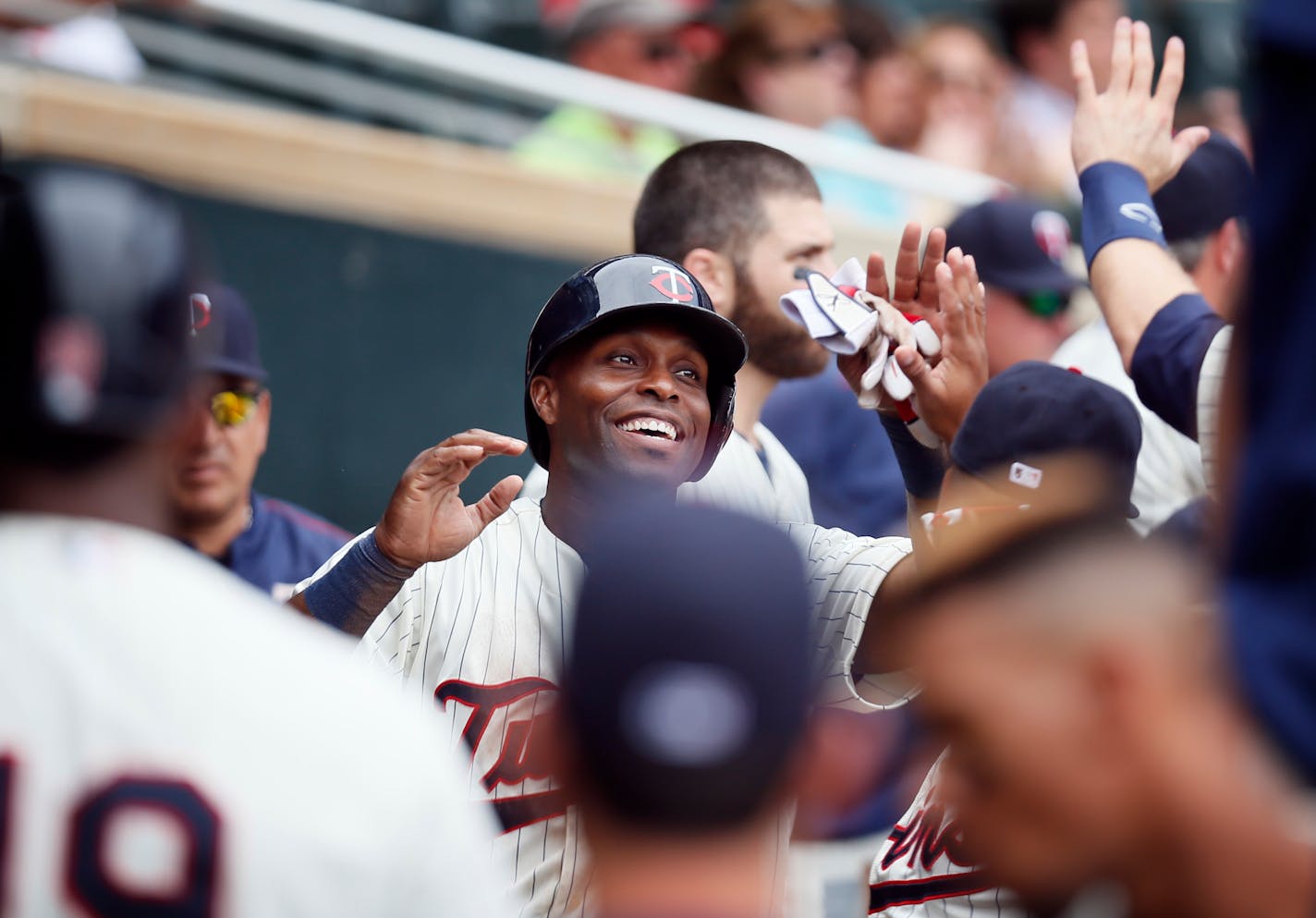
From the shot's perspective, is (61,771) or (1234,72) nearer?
(61,771)

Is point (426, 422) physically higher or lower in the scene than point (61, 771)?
higher

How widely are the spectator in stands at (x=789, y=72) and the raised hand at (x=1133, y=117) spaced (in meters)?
3.35

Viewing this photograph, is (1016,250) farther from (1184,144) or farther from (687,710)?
(687,710)

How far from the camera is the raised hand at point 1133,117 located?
9.53 ft


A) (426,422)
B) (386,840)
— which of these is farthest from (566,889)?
(426,422)

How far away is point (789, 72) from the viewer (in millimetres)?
6418

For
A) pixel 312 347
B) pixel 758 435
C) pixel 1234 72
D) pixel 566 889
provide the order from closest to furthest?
pixel 566 889
pixel 758 435
pixel 312 347
pixel 1234 72

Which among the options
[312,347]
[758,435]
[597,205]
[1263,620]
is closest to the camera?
[1263,620]

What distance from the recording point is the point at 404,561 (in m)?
2.90

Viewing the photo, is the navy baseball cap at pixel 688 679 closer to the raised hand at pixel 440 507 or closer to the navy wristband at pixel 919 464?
the raised hand at pixel 440 507

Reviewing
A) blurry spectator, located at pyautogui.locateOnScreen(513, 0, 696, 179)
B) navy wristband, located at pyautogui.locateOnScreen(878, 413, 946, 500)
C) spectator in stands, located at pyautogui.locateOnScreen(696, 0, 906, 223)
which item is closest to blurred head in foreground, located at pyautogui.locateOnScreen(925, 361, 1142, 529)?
navy wristband, located at pyautogui.locateOnScreen(878, 413, 946, 500)

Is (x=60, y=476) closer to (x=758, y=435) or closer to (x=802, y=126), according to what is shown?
(x=758, y=435)

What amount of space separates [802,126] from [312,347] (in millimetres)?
2281

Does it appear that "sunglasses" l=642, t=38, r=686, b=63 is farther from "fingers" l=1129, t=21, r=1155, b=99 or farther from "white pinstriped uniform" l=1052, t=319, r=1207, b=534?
"fingers" l=1129, t=21, r=1155, b=99
